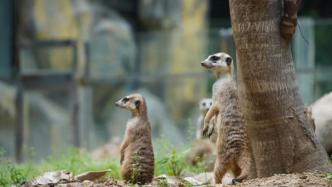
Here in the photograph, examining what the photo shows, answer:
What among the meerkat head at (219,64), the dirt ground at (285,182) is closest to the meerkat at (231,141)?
the meerkat head at (219,64)

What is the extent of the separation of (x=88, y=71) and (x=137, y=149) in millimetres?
7497

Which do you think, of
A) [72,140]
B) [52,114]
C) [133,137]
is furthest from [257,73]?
[52,114]

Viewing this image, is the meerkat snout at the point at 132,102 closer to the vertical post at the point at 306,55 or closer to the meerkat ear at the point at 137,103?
the meerkat ear at the point at 137,103

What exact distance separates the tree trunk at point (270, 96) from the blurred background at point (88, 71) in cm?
625

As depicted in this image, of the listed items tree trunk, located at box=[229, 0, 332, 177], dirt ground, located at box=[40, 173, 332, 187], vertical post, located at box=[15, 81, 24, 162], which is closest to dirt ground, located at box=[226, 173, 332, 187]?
dirt ground, located at box=[40, 173, 332, 187]

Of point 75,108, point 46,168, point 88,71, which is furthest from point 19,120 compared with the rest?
point 46,168

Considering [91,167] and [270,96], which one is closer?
[270,96]

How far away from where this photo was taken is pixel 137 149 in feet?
18.1

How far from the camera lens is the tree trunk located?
4.80 m

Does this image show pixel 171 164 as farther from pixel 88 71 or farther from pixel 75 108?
pixel 88 71

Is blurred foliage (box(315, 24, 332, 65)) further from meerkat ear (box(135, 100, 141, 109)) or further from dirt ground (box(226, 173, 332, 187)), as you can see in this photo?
dirt ground (box(226, 173, 332, 187))

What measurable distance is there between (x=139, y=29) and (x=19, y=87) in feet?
12.4

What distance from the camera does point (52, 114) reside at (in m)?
13.7

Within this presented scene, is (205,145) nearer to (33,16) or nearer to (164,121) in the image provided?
(164,121)
